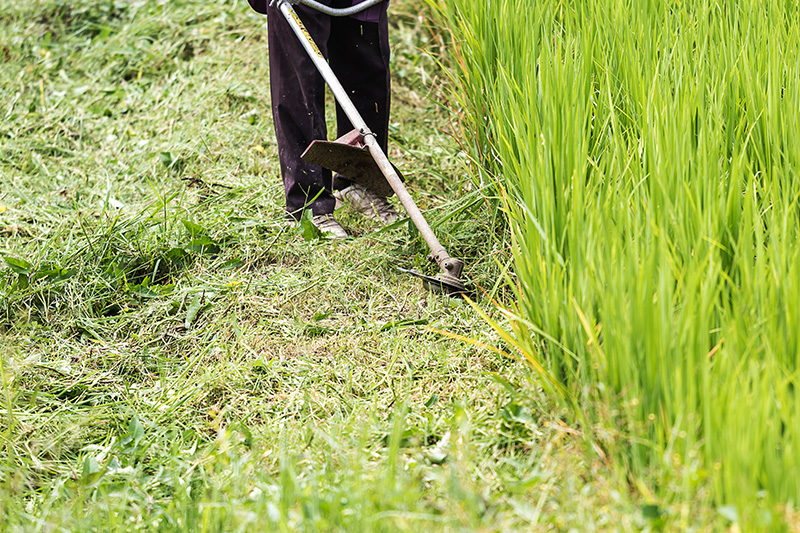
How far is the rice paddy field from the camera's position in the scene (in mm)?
1061

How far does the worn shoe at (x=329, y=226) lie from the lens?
234cm

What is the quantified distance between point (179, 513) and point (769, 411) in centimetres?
95

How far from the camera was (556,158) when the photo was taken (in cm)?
156

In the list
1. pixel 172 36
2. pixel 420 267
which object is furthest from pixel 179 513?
pixel 172 36

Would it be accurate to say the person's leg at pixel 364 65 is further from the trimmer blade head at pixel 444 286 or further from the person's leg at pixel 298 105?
the trimmer blade head at pixel 444 286

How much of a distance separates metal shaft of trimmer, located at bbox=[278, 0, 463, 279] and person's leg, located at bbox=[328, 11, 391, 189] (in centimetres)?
27

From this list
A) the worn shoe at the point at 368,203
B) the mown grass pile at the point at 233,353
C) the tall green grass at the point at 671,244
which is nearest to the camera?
the tall green grass at the point at 671,244

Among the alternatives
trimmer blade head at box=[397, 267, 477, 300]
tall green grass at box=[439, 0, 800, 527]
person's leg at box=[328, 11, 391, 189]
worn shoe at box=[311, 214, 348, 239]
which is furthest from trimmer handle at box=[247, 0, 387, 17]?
trimmer blade head at box=[397, 267, 477, 300]

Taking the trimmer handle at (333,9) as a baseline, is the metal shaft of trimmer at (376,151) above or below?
below

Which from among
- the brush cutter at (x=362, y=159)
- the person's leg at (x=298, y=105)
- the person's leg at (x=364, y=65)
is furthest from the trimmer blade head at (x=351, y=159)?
the person's leg at (x=364, y=65)

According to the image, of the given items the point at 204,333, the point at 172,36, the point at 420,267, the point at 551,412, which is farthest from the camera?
the point at 172,36

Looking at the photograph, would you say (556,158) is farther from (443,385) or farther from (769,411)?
(769,411)

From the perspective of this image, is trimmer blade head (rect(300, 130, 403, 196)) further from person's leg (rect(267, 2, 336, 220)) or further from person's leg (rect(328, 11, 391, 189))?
person's leg (rect(328, 11, 391, 189))

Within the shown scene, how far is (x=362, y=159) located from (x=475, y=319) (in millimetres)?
643
